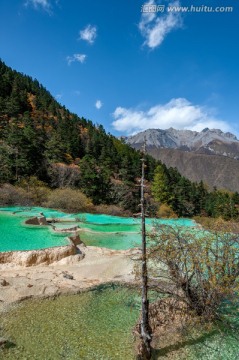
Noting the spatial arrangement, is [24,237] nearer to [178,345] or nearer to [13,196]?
[178,345]

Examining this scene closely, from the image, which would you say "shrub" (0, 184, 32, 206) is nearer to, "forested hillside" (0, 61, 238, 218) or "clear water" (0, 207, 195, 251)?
"forested hillside" (0, 61, 238, 218)

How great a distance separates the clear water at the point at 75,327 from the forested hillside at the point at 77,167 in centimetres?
2454

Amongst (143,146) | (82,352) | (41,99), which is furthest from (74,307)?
(41,99)

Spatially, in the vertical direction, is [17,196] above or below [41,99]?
below

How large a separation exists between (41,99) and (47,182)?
1471 inches

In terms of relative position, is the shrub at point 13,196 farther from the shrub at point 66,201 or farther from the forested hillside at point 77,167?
the forested hillside at point 77,167

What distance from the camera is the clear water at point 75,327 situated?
301 inches

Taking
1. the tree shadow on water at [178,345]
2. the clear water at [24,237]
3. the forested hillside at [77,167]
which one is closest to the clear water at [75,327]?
the tree shadow on water at [178,345]

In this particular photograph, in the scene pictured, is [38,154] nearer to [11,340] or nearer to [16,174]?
[16,174]

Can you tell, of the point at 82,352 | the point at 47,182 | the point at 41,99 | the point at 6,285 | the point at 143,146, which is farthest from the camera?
the point at 41,99

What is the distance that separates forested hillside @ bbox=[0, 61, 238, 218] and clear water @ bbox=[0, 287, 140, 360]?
80.5 ft

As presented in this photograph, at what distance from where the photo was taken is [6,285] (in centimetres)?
1117

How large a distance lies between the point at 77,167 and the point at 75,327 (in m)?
41.9

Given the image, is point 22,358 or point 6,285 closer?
point 22,358
